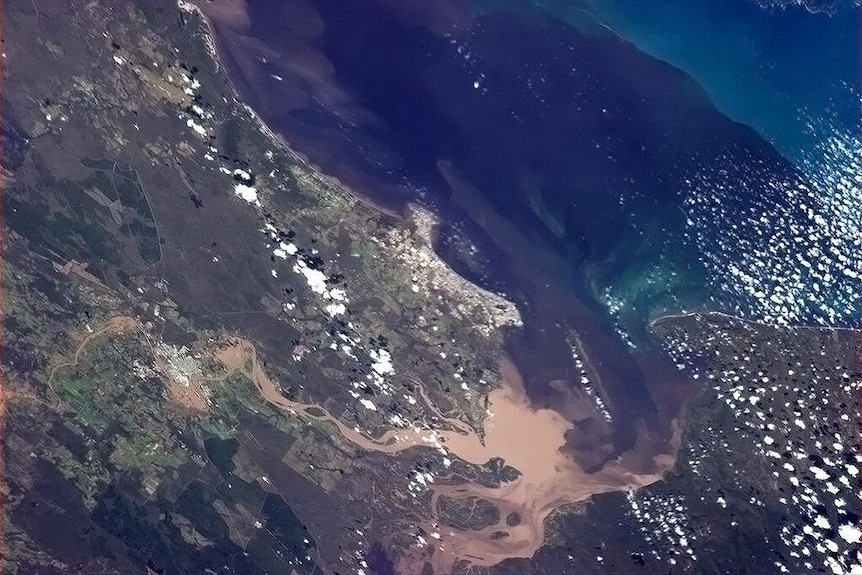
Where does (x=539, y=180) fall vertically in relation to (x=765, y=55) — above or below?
below

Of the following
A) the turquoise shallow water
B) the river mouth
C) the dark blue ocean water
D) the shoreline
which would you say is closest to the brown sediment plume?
the river mouth

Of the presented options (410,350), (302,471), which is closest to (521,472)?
(410,350)

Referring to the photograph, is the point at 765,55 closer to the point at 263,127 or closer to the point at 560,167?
the point at 560,167

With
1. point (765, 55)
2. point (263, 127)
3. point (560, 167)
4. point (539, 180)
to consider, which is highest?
point (765, 55)

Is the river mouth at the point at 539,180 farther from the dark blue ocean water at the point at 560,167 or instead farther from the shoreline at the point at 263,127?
the shoreline at the point at 263,127

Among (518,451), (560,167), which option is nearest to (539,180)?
(560,167)

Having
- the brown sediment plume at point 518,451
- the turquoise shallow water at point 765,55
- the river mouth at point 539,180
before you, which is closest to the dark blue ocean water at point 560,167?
the river mouth at point 539,180
